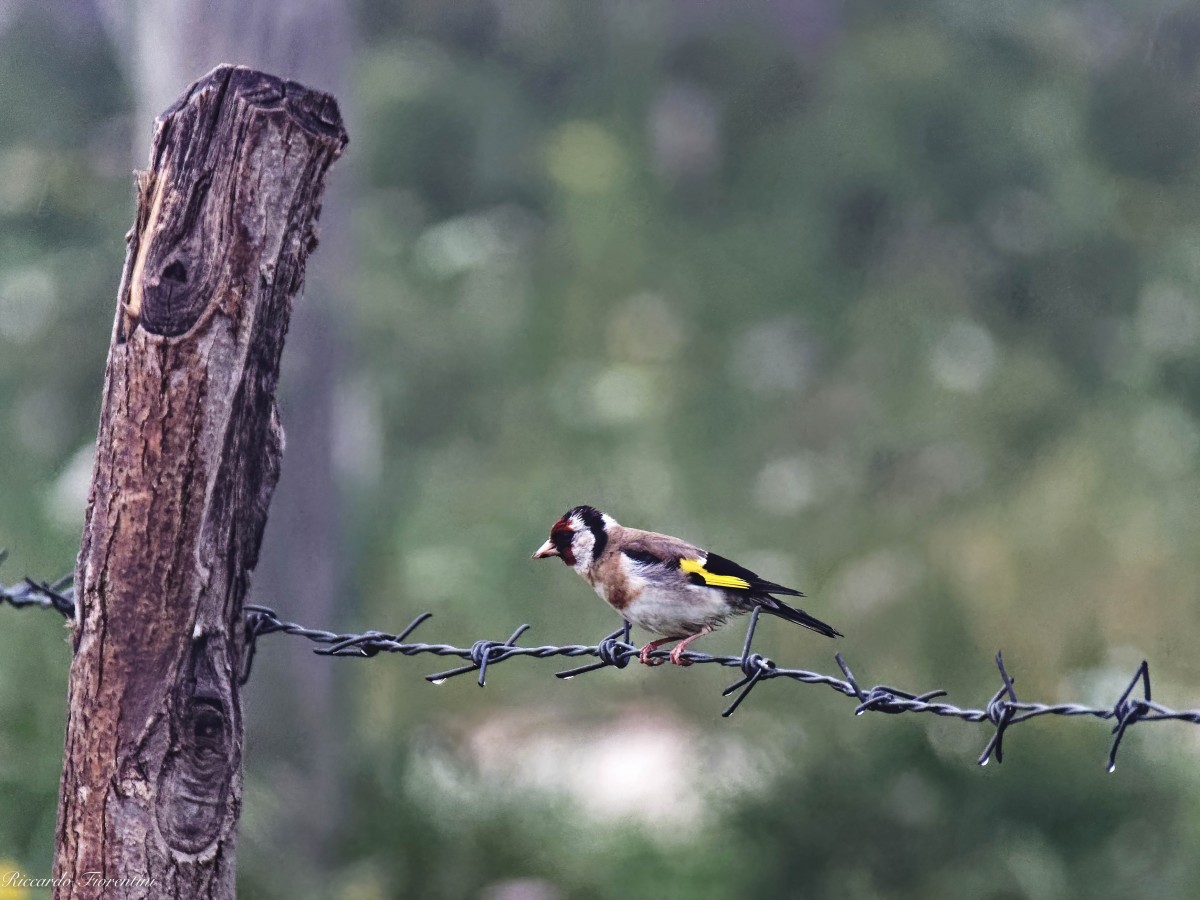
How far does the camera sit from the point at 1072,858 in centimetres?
554

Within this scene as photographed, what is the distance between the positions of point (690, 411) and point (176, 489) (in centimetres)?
741

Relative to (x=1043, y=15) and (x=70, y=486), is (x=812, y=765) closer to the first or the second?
(x=70, y=486)

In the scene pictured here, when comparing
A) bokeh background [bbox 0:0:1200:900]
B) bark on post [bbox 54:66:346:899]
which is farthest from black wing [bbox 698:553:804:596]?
bokeh background [bbox 0:0:1200:900]

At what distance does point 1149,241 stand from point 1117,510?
13.3 ft

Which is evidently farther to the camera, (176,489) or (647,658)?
(647,658)

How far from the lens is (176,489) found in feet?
8.38

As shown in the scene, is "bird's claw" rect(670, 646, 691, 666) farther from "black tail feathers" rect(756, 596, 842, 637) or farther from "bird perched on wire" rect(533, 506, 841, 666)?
"black tail feathers" rect(756, 596, 842, 637)

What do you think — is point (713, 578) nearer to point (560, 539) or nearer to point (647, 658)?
point (647, 658)

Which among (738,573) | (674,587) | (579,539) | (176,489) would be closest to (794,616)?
(738,573)

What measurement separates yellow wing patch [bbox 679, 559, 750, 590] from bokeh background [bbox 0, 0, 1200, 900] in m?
2.32

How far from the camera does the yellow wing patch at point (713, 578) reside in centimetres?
360

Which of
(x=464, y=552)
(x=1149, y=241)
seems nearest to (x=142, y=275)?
(x=464, y=552)

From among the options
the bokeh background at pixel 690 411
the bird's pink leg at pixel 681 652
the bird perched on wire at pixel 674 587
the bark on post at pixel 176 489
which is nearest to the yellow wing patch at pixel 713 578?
the bird perched on wire at pixel 674 587

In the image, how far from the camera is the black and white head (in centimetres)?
385
